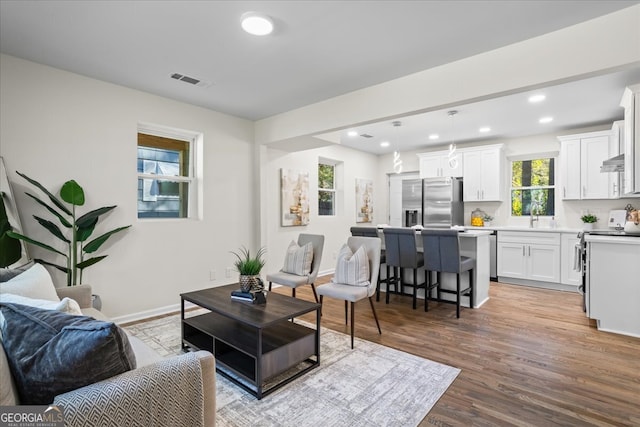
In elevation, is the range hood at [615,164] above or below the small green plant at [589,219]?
above

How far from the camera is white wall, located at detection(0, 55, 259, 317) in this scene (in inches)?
117

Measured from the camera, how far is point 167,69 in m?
3.12

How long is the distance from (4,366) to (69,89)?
3.12 meters

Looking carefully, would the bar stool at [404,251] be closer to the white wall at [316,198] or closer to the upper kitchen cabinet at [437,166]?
the white wall at [316,198]

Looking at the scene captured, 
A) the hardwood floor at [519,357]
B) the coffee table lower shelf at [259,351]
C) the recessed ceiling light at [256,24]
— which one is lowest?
the hardwood floor at [519,357]

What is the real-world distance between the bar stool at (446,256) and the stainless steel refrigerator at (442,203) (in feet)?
7.14

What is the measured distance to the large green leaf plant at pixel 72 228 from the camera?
297 cm

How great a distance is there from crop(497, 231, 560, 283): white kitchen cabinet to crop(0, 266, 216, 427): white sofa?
5.54 m

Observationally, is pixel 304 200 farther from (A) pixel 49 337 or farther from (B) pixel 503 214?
(A) pixel 49 337

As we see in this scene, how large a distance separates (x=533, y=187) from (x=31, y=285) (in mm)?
6919

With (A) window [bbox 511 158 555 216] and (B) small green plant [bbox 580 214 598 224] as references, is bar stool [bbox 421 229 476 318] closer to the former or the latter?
(B) small green plant [bbox 580 214 598 224]

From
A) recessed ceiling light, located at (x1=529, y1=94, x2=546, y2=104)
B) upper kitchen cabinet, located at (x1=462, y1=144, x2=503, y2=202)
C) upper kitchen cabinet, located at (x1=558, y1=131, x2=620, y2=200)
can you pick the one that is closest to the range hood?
upper kitchen cabinet, located at (x1=558, y1=131, x2=620, y2=200)

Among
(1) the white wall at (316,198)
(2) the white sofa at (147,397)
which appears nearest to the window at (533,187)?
(1) the white wall at (316,198)

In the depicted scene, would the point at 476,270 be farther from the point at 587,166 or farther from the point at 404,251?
the point at 587,166
